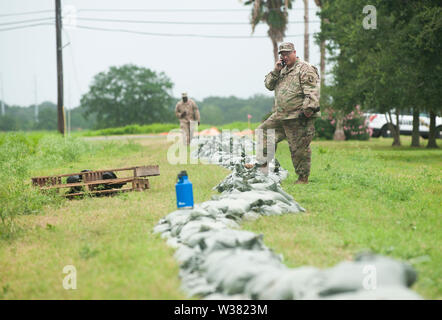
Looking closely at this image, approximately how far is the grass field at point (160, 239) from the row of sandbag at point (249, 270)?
0.20m

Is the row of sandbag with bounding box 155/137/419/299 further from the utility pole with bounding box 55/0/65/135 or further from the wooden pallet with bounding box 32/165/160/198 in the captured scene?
the utility pole with bounding box 55/0/65/135

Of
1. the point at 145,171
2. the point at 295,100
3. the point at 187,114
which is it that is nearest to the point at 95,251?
the point at 145,171

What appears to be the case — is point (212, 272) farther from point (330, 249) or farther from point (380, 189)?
point (380, 189)

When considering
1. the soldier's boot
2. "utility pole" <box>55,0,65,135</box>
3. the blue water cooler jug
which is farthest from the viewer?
"utility pole" <box>55,0,65,135</box>

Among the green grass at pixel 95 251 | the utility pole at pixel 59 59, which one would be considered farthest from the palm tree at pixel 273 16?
the green grass at pixel 95 251

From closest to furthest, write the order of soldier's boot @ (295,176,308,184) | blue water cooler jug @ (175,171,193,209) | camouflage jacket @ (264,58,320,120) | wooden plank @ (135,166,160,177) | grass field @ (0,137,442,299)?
grass field @ (0,137,442,299)
blue water cooler jug @ (175,171,193,209)
camouflage jacket @ (264,58,320,120)
wooden plank @ (135,166,160,177)
soldier's boot @ (295,176,308,184)

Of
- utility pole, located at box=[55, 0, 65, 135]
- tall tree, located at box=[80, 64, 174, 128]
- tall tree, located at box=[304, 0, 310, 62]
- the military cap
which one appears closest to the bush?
the military cap

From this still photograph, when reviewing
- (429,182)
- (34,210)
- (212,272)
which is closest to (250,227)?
(212,272)

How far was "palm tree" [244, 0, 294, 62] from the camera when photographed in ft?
103

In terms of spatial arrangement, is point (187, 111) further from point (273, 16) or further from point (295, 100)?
point (273, 16)

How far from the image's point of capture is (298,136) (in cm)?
871

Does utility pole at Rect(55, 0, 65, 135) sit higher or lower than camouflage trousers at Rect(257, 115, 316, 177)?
higher

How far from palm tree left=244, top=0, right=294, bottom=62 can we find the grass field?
945 inches

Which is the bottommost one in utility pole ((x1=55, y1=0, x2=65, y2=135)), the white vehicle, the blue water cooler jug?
the blue water cooler jug
